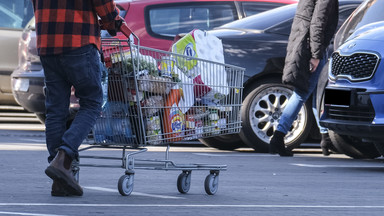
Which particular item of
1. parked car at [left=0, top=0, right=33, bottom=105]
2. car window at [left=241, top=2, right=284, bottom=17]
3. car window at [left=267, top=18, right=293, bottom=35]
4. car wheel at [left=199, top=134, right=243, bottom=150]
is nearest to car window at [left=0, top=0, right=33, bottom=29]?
parked car at [left=0, top=0, right=33, bottom=105]

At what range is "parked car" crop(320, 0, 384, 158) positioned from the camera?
867 cm

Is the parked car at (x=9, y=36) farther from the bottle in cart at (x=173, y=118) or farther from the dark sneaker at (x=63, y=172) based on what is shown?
the dark sneaker at (x=63, y=172)

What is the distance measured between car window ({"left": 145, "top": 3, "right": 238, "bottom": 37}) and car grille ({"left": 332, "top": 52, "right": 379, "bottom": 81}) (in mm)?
3194

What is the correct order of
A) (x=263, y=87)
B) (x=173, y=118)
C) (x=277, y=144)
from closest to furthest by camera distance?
1. (x=173, y=118)
2. (x=277, y=144)
3. (x=263, y=87)

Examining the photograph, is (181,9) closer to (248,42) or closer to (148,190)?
(248,42)

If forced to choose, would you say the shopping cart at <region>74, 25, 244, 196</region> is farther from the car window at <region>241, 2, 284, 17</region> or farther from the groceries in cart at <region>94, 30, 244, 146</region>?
the car window at <region>241, 2, 284, 17</region>

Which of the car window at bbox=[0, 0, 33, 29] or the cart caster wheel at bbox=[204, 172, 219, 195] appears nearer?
the cart caster wheel at bbox=[204, 172, 219, 195]

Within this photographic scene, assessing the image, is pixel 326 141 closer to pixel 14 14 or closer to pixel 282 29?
pixel 282 29

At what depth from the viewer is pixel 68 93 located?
22.1 feet

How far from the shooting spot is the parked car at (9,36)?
47.8 feet

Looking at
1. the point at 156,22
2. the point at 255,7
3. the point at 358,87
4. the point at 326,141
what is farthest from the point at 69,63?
the point at 255,7

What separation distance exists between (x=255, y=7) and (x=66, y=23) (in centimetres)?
628

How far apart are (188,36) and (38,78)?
6007 millimetres

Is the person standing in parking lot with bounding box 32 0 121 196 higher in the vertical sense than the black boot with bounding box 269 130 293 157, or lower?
higher
